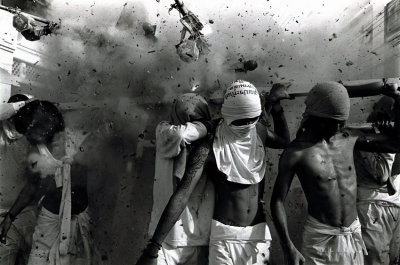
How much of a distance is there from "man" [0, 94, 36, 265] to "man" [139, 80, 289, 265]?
2059mm

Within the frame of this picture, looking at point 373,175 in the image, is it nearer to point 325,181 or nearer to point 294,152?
point 325,181

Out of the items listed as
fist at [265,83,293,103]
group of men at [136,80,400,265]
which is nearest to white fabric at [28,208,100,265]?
group of men at [136,80,400,265]

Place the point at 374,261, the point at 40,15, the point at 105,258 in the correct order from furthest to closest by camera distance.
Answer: the point at 40,15 → the point at 105,258 → the point at 374,261

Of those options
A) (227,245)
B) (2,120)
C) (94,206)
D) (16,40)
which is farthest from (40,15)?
(227,245)

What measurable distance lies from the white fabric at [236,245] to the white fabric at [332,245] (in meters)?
0.37

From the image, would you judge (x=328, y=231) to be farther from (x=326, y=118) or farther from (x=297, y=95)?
(x=297, y=95)

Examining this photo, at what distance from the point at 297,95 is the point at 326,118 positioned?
86 centimetres

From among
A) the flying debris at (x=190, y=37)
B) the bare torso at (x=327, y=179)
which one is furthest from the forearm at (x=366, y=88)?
the flying debris at (x=190, y=37)

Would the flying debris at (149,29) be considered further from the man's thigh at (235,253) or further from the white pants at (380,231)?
the white pants at (380,231)

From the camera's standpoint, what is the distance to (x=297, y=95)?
4.25m

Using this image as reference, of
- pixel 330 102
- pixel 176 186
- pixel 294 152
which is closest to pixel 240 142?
pixel 294 152

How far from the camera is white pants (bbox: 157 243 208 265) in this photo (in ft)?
11.7

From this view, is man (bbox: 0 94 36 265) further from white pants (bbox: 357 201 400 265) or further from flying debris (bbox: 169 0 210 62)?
white pants (bbox: 357 201 400 265)

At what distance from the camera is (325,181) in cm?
343
